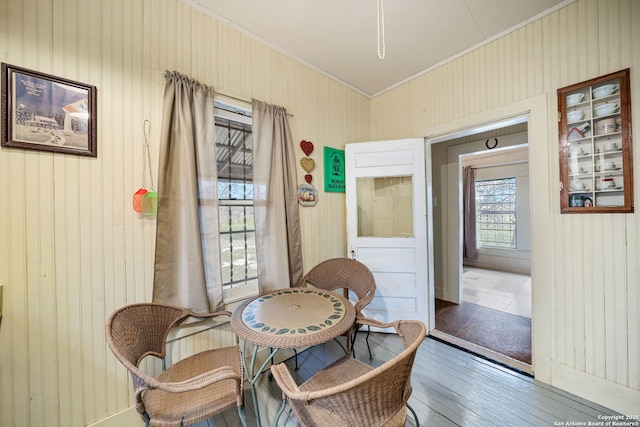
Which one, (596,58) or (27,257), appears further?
(596,58)

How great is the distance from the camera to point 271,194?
6.77ft

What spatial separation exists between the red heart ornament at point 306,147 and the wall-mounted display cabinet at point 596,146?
204 cm

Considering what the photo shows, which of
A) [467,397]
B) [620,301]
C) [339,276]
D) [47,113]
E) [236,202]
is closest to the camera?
[47,113]

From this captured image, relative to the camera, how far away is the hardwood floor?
59.8 inches

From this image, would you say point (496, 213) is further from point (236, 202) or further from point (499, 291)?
point (236, 202)

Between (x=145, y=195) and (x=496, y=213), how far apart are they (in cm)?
691

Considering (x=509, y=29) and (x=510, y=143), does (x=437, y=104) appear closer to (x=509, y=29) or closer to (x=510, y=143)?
(x=509, y=29)

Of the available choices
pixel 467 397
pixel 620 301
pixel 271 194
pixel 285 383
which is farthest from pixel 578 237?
pixel 271 194

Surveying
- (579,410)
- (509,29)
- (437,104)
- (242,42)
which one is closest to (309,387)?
(579,410)

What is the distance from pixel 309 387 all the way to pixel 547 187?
2260 mm

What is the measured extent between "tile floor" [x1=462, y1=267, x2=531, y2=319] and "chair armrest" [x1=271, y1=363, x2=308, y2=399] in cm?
346

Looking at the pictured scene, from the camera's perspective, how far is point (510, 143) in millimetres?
3221

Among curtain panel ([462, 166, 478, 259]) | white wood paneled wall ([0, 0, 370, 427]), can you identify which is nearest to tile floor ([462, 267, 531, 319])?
curtain panel ([462, 166, 478, 259])

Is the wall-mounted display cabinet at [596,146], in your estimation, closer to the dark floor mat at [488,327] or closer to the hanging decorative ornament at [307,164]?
the dark floor mat at [488,327]
